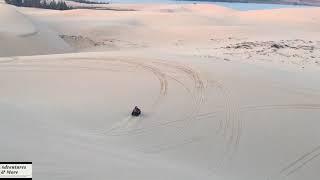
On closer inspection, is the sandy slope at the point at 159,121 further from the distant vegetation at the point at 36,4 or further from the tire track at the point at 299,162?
the distant vegetation at the point at 36,4

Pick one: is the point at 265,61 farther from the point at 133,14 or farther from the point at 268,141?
the point at 133,14

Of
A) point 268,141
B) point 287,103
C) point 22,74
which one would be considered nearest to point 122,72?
point 22,74

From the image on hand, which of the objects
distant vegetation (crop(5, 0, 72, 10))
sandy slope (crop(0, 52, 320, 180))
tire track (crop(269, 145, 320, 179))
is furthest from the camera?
distant vegetation (crop(5, 0, 72, 10))

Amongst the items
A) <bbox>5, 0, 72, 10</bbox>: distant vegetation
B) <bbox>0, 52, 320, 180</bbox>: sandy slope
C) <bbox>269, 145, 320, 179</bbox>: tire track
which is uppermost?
<bbox>5, 0, 72, 10</bbox>: distant vegetation

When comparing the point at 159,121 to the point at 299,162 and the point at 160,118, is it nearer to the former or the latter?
the point at 160,118

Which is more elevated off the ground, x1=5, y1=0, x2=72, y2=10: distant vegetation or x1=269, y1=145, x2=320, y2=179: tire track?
x1=5, y1=0, x2=72, y2=10: distant vegetation

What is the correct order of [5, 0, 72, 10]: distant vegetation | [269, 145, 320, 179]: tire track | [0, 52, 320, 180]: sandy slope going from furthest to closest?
1. [5, 0, 72, 10]: distant vegetation
2. [269, 145, 320, 179]: tire track
3. [0, 52, 320, 180]: sandy slope

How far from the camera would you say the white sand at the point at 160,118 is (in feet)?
17.7

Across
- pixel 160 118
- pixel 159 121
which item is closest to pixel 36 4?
pixel 160 118

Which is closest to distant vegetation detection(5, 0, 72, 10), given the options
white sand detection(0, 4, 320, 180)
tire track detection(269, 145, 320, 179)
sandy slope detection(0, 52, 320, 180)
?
white sand detection(0, 4, 320, 180)

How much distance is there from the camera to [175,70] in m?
10.8

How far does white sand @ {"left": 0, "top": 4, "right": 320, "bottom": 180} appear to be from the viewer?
5.40 m

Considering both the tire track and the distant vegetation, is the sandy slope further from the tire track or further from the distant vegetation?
the distant vegetation

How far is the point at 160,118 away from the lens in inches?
300
